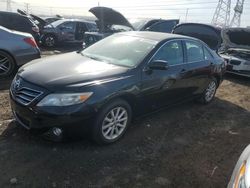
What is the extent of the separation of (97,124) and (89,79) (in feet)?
2.00

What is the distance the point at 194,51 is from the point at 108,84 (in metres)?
2.58

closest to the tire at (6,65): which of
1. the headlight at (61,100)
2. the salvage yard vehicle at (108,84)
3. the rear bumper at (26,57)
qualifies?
the rear bumper at (26,57)

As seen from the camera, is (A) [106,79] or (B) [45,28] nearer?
(A) [106,79]

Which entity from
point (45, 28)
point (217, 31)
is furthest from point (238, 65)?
point (45, 28)

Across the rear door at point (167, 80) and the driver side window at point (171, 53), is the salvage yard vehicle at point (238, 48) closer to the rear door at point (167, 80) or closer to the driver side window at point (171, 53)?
the rear door at point (167, 80)

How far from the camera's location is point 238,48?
9.76 meters

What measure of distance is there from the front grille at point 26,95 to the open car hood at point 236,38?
23.4 ft

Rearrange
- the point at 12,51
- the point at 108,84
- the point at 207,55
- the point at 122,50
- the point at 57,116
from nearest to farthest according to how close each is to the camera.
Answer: the point at 57,116 → the point at 108,84 → the point at 122,50 → the point at 207,55 → the point at 12,51

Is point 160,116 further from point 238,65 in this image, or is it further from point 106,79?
point 238,65

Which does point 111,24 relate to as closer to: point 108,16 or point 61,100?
point 108,16

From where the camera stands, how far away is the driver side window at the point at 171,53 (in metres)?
4.89

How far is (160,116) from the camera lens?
5621mm

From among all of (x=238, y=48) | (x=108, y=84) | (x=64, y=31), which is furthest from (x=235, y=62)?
(x=64, y=31)

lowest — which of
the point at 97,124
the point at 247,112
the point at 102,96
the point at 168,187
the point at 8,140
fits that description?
the point at 247,112
